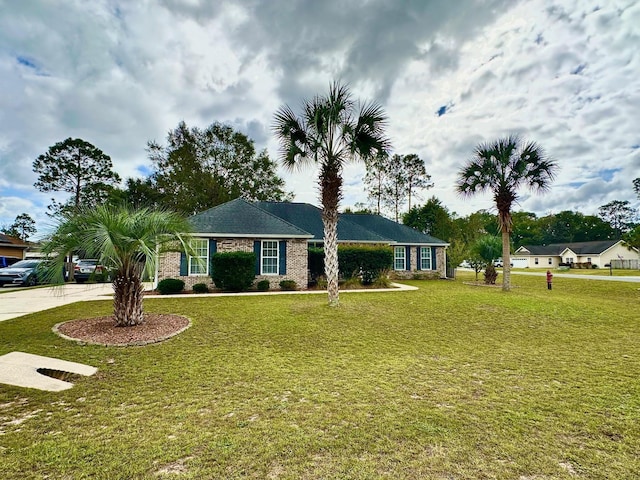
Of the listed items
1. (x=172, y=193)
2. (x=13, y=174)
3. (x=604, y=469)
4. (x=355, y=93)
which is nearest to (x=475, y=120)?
(x=355, y=93)

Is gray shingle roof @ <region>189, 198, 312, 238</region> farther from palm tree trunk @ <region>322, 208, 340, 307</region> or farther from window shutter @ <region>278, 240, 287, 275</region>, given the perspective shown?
palm tree trunk @ <region>322, 208, 340, 307</region>

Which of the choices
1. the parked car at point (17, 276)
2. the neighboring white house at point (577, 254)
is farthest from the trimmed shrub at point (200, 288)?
the neighboring white house at point (577, 254)

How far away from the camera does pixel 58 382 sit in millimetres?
4402

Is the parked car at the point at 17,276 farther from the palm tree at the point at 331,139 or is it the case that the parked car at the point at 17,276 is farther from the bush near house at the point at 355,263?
the palm tree at the point at 331,139

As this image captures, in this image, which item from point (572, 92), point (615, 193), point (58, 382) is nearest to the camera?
point (58, 382)

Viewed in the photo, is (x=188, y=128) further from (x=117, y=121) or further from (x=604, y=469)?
(x=604, y=469)

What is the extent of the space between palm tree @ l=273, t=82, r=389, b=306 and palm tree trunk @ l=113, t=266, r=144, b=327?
558cm

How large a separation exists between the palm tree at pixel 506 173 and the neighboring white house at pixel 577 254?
4066 cm

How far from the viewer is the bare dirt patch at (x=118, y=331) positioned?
6496mm

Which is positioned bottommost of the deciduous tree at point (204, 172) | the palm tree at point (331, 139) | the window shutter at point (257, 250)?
the window shutter at point (257, 250)

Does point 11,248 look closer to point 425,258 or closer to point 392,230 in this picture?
point 392,230

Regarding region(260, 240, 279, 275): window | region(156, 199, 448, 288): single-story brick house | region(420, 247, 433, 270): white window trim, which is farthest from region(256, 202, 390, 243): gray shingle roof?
region(260, 240, 279, 275): window

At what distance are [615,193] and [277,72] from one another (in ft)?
295

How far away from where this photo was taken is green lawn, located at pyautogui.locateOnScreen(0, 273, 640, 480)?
257 centimetres
